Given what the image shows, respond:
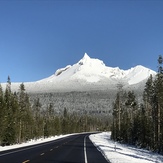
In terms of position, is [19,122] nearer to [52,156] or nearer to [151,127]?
[151,127]

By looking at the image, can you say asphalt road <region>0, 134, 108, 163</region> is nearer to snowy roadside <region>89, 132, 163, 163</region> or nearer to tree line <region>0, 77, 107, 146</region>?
snowy roadside <region>89, 132, 163, 163</region>

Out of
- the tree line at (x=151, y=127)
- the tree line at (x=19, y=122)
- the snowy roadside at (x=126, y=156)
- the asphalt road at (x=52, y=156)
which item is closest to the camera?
the asphalt road at (x=52, y=156)

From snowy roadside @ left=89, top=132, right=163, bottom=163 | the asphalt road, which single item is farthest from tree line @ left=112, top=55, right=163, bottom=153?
the asphalt road

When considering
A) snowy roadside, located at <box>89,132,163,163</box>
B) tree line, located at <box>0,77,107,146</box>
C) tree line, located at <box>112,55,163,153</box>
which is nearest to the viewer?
snowy roadside, located at <box>89,132,163,163</box>

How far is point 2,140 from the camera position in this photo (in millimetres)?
50625

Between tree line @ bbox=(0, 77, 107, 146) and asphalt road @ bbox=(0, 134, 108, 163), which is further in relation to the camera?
tree line @ bbox=(0, 77, 107, 146)

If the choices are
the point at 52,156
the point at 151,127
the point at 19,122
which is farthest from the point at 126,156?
the point at 19,122

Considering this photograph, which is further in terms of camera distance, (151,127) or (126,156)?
(151,127)

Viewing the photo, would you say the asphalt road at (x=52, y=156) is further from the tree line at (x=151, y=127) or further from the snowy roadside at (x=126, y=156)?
the tree line at (x=151, y=127)

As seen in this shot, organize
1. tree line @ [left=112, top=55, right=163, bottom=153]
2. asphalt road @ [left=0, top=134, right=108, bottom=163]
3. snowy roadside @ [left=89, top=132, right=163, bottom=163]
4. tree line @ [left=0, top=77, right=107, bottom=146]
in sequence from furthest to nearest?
tree line @ [left=112, top=55, right=163, bottom=153] < tree line @ [left=0, top=77, right=107, bottom=146] < snowy roadside @ [left=89, top=132, right=163, bottom=163] < asphalt road @ [left=0, top=134, right=108, bottom=163]

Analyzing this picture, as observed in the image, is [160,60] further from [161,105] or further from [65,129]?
[65,129]

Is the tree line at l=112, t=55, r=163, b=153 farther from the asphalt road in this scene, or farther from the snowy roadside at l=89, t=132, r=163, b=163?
the asphalt road

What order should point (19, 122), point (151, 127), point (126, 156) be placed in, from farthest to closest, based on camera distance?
1. point (19, 122)
2. point (151, 127)
3. point (126, 156)

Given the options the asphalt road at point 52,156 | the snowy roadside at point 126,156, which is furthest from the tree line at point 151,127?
the asphalt road at point 52,156
